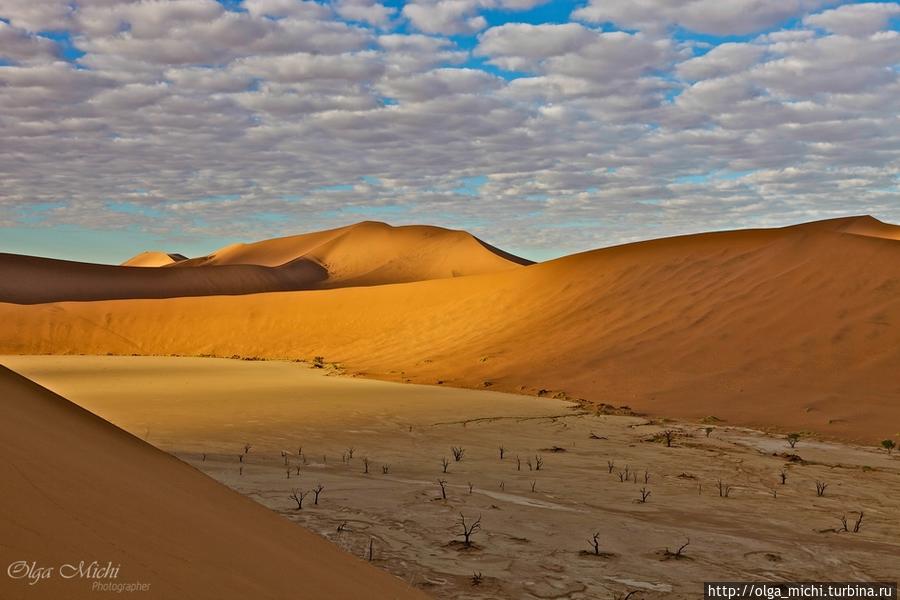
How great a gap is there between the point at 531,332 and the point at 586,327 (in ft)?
8.50

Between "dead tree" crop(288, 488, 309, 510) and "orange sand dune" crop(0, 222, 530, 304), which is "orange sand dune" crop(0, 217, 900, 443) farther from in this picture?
"orange sand dune" crop(0, 222, 530, 304)

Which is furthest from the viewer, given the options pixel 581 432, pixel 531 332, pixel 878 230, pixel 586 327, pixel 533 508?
pixel 878 230

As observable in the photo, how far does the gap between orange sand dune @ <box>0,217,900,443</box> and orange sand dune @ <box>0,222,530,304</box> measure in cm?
3816

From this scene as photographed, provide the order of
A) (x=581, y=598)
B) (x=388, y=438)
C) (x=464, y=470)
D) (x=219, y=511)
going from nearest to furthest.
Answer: (x=219, y=511) < (x=581, y=598) < (x=464, y=470) < (x=388, y=438)

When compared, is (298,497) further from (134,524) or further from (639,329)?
(639,329)

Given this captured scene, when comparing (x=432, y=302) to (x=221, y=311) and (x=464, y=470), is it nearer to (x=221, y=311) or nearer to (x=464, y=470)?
(x=221, y=311)

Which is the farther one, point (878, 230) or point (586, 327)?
point (878, 230)

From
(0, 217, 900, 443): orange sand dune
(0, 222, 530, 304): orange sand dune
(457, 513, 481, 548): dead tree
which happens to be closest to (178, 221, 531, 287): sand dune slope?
(0, 222, 530, 304): orange sand dune

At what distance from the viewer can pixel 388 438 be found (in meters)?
12.1

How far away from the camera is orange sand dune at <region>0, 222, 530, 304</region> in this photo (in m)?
81.3

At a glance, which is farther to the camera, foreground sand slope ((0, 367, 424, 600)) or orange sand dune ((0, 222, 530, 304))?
orange sand dune ((0, 222, 530, 304))

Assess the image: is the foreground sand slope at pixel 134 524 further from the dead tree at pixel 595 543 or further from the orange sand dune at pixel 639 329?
the orange sand dune at pixel 639 329

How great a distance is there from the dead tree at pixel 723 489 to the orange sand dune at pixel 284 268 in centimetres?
7673

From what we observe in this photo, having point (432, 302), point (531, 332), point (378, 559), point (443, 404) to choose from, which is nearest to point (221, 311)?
Result: point (432, 302)
